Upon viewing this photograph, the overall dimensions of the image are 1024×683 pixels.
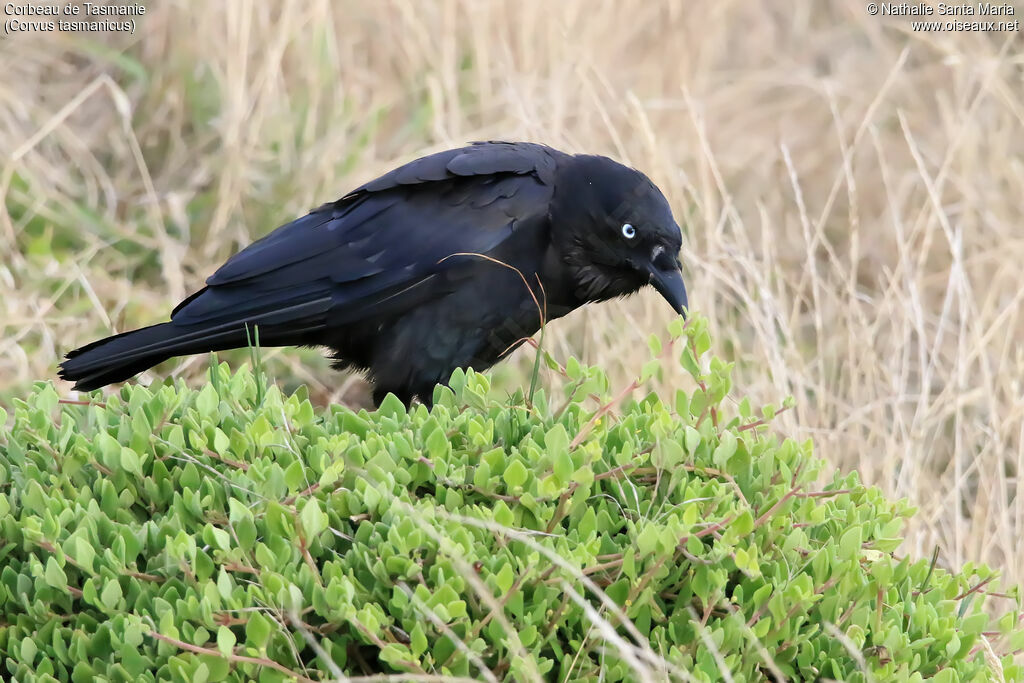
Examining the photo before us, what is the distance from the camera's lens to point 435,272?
11.0 ft

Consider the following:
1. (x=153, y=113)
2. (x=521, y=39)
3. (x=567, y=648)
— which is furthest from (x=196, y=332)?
(x=521, y=39)

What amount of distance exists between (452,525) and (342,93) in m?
4.68

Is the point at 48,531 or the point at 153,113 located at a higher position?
the point at 153,113

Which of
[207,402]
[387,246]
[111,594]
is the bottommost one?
[111,594]

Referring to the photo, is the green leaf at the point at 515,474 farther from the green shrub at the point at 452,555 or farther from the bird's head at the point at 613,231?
the bird's head at the point at 613,231

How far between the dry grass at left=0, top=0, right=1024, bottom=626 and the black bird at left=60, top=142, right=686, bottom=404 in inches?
29.3

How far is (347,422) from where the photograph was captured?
228 centimetres

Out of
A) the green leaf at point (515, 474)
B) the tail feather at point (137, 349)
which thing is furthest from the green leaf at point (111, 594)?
the tail feather at point (137, 349)

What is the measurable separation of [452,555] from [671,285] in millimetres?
1701

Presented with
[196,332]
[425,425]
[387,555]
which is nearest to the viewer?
[387,555]

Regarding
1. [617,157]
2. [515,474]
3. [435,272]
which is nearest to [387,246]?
[435,272]

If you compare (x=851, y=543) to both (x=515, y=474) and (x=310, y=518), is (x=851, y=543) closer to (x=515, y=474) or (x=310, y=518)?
(x=515, y=474)

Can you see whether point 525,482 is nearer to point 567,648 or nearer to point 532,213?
point 567,648

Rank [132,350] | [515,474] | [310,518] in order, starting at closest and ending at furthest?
[310,518] → [515,474] → [132,350]
